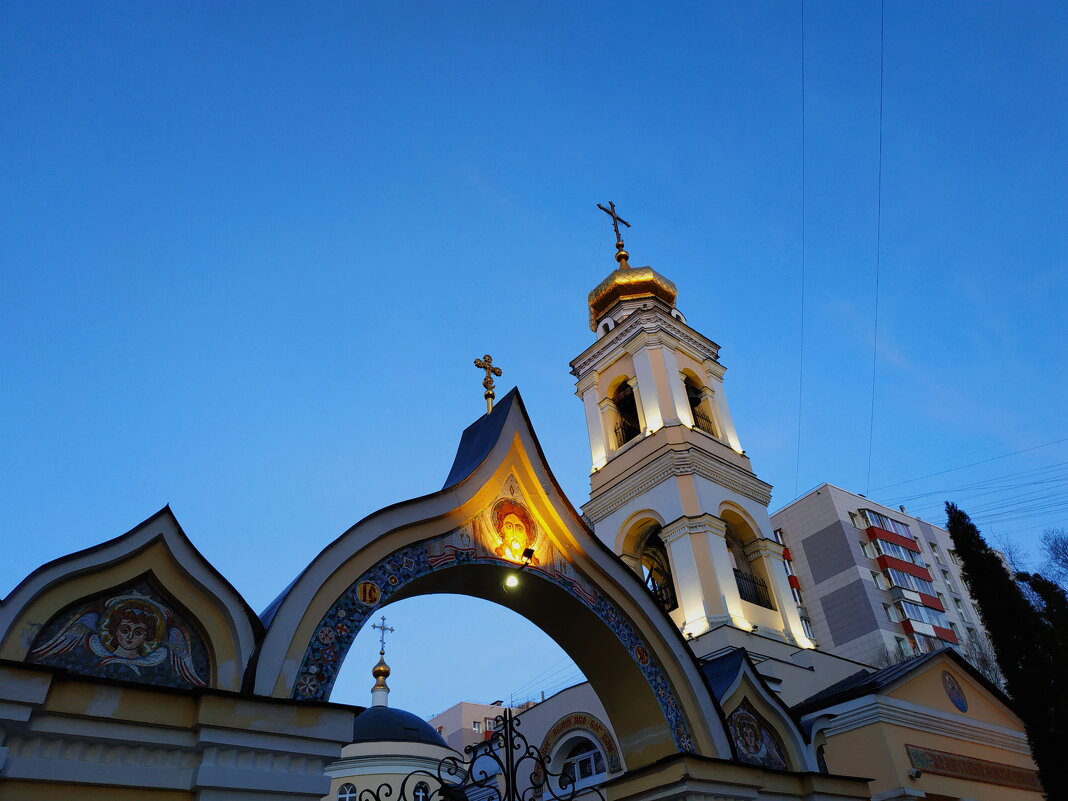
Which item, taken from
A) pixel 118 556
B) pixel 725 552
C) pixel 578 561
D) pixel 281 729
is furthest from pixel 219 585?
pixel 725 552

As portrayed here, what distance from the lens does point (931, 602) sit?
44.8 metres

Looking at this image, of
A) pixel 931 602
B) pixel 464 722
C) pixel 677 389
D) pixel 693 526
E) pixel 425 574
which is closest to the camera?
pixel 425 574

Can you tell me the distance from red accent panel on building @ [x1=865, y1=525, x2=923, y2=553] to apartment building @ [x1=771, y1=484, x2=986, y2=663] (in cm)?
6

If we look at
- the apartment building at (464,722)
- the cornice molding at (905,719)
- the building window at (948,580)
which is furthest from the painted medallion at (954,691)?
the apartment building at (464,722)

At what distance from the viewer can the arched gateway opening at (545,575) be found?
28.1 ft

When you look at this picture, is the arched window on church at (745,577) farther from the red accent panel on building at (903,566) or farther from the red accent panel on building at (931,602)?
the red accent panel on building at (931,602)

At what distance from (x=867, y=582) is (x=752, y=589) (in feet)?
83.5

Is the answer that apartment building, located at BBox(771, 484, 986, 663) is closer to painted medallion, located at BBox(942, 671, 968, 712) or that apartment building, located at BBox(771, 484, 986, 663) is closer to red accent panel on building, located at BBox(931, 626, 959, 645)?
red accent panel on building, located at BBox(931, 626, 959, 645)

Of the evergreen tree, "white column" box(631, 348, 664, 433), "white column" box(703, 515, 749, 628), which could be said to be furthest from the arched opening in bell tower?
the evergreen tree

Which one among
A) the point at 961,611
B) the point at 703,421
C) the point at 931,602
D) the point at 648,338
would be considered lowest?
the point at 703,421

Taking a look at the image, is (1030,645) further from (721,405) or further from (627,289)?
(627,289)

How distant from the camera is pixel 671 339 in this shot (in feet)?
79.9

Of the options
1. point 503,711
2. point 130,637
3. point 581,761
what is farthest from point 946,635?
point 130,637

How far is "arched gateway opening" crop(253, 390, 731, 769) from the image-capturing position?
8.55 meters
